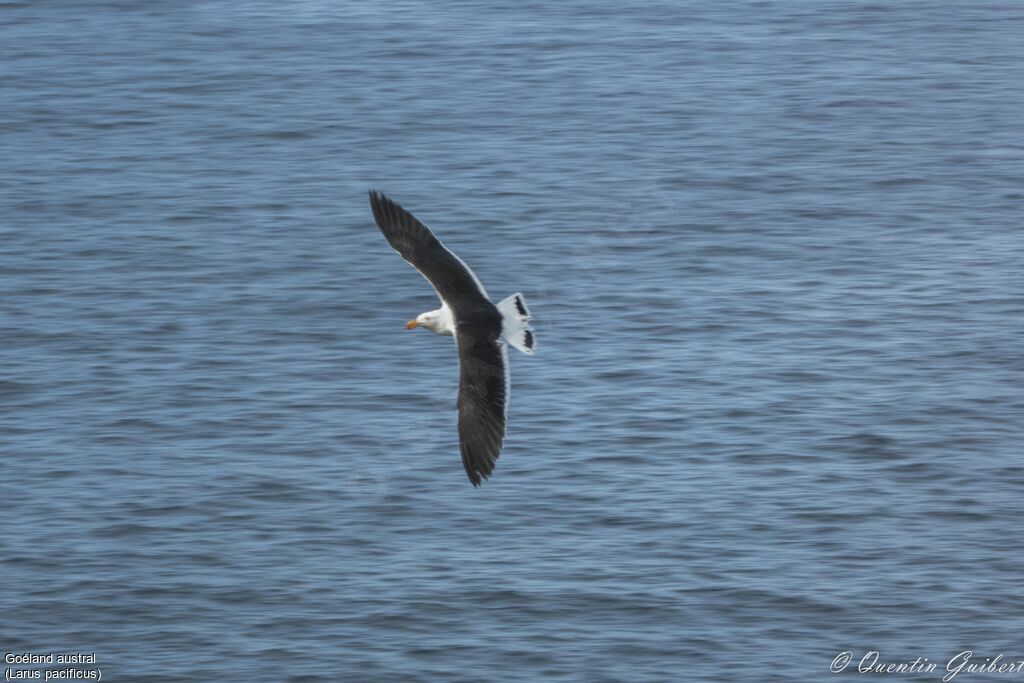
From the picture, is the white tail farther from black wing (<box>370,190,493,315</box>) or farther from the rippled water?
the rippled water

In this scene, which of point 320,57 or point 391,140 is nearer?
point 391,140

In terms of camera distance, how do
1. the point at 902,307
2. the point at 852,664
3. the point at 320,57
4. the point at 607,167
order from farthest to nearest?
the point at 320,57 → the point at 607,167 → the point at 902,307 → the point at 852,664

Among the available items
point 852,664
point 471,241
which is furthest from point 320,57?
point 852,664

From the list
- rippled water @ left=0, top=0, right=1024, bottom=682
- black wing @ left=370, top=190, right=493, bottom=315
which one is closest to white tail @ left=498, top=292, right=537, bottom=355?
black wing @ left=370, top=190, right=493, bottom=315

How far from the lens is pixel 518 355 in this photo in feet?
101

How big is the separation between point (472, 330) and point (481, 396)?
772 millimetres

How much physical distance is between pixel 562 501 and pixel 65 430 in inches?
309

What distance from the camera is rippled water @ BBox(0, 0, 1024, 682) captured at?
24.3m

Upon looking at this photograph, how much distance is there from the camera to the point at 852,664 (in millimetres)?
23375

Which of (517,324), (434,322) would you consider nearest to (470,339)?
(517,324)

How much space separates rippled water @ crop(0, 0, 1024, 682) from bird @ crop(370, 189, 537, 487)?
18.8 feet

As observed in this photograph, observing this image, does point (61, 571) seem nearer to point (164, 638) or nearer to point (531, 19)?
point (164, 638)

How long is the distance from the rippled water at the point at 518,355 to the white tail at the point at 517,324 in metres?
5.87

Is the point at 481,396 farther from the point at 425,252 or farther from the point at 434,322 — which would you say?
the point at 425,252
